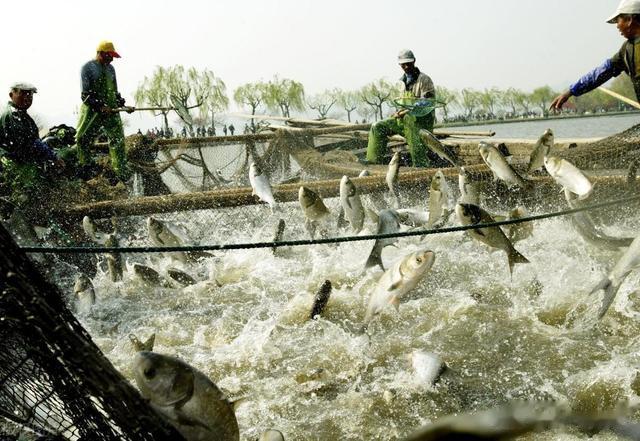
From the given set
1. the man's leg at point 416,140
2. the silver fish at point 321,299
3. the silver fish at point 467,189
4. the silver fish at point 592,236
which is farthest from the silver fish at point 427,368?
the man's leg at point 416,140

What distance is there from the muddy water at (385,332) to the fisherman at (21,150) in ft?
8.25

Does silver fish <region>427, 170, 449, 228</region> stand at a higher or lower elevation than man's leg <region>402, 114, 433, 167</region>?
lower

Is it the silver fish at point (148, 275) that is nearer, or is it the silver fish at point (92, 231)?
the silver fish at point (148, 275)

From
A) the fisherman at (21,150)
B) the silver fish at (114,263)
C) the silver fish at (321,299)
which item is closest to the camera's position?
the silver fish at (321,299)

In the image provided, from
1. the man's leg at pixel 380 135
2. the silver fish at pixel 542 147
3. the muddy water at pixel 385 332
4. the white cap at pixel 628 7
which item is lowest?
the muddy water at pixel 385 332

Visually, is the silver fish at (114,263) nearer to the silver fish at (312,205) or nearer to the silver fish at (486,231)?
the silver fish at (312,205)

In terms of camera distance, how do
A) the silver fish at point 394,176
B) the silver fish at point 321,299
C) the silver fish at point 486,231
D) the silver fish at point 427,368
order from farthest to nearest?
1. the silver fish at point 394,176
2. the silver fish at point 321,299
3. the silver fish at point 486,231
4. the silver fish at point 427,368

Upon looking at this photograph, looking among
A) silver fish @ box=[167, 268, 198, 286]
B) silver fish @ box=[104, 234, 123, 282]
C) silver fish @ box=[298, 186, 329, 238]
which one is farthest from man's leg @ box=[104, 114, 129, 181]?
silver fish @ box=[298, 186, 329, 238]

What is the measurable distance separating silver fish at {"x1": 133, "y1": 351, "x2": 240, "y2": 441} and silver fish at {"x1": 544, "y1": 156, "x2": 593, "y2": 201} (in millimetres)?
4840

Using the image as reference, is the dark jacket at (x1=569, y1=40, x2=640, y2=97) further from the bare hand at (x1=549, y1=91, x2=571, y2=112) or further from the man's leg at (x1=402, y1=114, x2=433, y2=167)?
the man's leg at (x1=402, y1=114, x2=433, y2=167)

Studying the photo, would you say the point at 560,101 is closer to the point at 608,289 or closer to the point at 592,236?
the point at 592,236

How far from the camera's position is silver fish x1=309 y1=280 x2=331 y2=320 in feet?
18.4

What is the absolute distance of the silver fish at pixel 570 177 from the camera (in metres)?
5.80

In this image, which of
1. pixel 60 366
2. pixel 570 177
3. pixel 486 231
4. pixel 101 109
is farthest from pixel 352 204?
pixel 101 109
